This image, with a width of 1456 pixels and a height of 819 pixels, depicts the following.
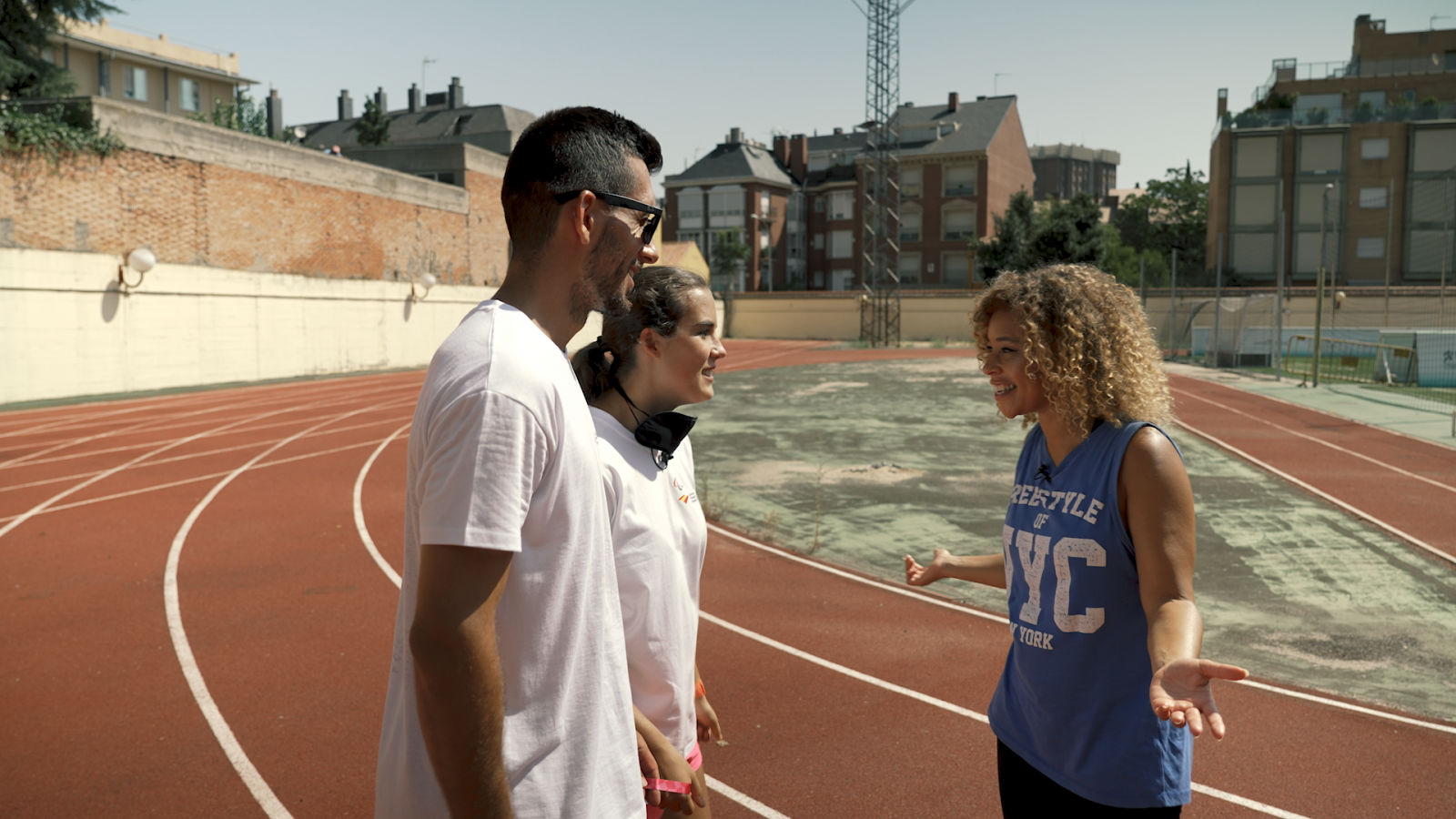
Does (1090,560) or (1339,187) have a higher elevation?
(1339,187)

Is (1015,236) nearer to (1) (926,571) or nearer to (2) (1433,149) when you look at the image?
(2) (1433,149)

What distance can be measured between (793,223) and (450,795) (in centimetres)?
7774

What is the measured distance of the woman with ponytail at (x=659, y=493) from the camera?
2291 mm

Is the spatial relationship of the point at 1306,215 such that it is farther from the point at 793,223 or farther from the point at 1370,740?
the point at 1370,740

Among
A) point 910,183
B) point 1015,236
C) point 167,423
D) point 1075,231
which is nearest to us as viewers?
point 167,423

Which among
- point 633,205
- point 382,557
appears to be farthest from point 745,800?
point 382,557

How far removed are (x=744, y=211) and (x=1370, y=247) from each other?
1603 inches

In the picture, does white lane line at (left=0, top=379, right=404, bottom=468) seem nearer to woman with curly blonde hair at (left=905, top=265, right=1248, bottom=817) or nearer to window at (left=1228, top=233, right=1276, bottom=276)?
woman with curly blonde hair at (left=905, top=265, right=1248, bottom=817)

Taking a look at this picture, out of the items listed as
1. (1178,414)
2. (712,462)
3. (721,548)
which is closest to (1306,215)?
(1178,414)

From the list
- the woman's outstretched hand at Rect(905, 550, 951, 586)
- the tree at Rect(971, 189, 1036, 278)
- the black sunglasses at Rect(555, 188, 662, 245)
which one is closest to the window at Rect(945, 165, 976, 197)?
the tree at Rect(971, 189, 1036, 278)

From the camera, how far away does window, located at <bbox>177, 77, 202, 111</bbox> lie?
55.8 m

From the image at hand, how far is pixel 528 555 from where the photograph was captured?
4.99 ft

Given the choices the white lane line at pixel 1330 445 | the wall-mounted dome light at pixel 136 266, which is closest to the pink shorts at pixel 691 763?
the white lane line at pixel 1330 445

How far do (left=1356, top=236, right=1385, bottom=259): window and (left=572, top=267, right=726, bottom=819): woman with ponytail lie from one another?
204ft
